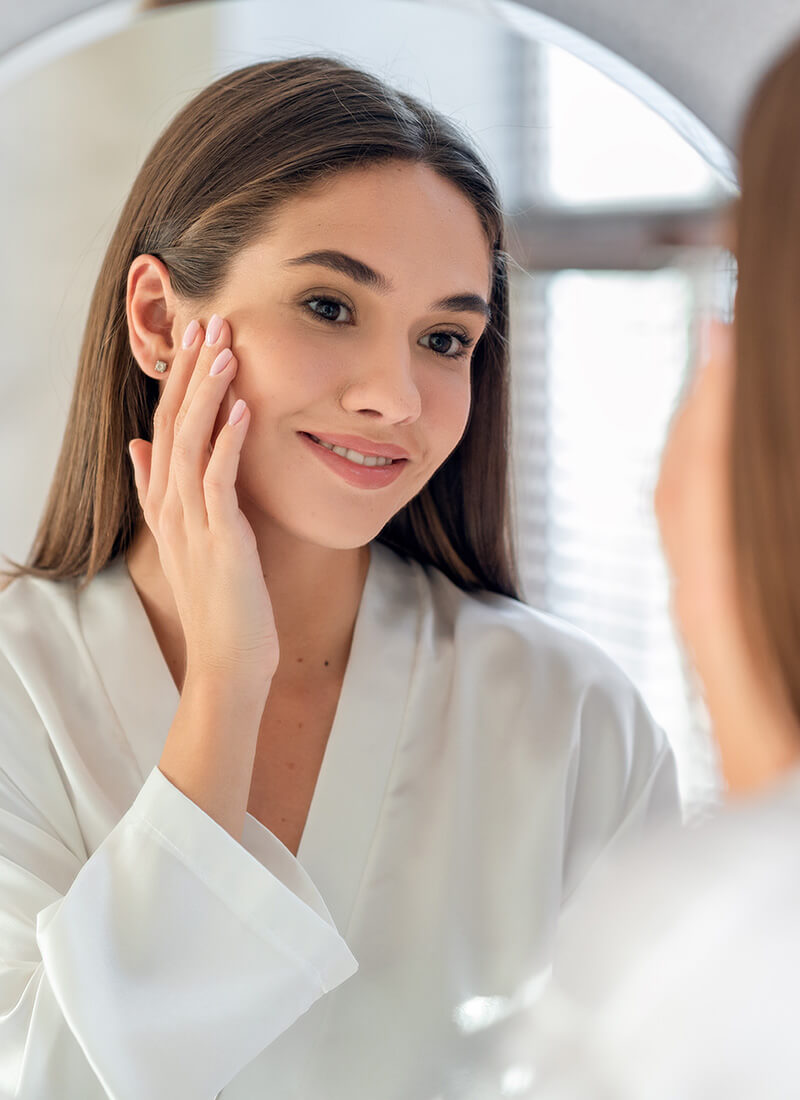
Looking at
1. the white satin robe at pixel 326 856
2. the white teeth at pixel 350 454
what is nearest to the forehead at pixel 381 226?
the white teeth at pixel 350 454

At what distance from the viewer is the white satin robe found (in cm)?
60

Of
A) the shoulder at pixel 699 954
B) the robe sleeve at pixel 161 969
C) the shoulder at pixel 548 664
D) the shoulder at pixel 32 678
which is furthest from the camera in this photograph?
the shoulder at pixel 548 664

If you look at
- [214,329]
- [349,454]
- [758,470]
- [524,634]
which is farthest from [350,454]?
[758,470]

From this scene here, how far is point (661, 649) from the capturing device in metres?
1.48

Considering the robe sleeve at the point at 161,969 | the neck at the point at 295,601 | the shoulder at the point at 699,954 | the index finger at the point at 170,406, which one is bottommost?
the robe sleeve at the point at 161,969

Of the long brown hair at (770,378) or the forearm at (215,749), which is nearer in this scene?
the long brown hair at (770,378)

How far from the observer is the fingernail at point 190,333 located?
694 millimetres

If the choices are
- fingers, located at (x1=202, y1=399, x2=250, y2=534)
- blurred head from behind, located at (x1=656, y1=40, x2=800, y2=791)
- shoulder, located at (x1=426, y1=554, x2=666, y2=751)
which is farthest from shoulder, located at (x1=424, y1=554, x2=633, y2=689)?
blurred head from behind, located at (x1=656, y1=40, x2=800, y2=791)

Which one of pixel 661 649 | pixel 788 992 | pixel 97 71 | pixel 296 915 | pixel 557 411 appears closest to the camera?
pixel 788 992

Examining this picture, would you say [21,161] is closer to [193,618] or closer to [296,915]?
[193,618]

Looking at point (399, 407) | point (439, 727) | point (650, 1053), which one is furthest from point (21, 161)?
point (650, 1053)

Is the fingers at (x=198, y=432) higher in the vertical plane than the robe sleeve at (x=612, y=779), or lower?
higher

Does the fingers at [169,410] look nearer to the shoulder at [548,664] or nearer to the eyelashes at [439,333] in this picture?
the eyelashes at [439,333]

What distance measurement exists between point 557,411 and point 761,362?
1.19m
